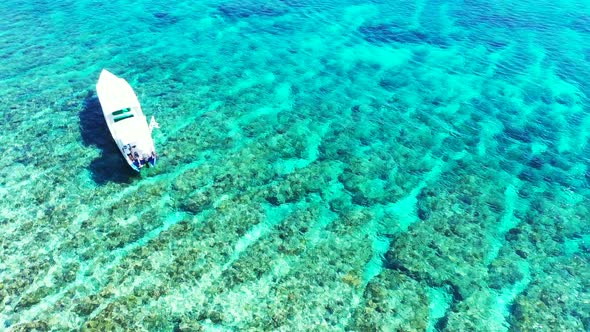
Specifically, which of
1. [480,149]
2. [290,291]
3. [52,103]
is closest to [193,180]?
[290,291]

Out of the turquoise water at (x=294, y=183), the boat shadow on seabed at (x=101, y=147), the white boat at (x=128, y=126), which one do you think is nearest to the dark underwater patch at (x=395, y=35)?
the turquoise water at (x=294, y=183)

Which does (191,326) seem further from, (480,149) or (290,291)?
(480,149)

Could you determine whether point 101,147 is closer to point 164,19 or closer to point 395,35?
point 164,19

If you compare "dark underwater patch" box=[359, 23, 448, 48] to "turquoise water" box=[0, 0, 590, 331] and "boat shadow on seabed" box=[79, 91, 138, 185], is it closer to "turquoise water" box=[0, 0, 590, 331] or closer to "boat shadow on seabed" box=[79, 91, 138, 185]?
"turquoise water" box=[0, 0, 590, 331]

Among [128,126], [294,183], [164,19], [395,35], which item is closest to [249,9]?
[164,19]

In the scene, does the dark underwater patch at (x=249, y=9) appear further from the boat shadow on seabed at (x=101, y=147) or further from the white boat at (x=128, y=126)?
the white boat at (x=128, y=126)

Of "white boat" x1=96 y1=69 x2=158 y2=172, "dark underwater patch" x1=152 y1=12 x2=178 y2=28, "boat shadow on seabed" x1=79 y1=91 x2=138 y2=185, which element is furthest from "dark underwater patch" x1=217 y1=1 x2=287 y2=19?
"white boat" x1=96 y1=69 x2=158 y2=172
